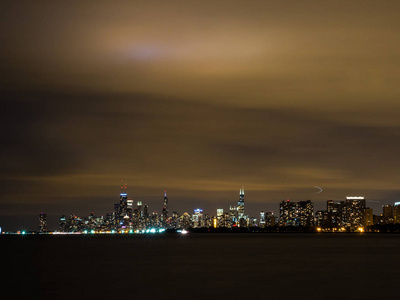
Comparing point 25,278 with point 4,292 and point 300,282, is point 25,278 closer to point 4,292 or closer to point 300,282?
point 4,292

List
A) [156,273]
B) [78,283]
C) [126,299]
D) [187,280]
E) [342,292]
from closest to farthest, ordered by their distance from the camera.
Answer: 1. [126,299]
2. [342,292]
3. [78,283]
4. [187,280]
5. [156,273]

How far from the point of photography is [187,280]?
7206 cm

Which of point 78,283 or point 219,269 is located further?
point 219,269

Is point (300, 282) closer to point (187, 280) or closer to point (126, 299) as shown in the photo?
point (187, 280)

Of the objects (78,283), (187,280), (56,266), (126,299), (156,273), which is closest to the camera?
(126,299)

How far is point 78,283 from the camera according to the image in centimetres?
6738

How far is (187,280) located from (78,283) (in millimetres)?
13555

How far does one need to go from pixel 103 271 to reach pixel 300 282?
101 feet

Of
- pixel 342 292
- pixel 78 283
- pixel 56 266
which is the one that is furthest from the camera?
pixel 56 266

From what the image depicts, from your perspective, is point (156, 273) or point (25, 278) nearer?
point (25, 278)

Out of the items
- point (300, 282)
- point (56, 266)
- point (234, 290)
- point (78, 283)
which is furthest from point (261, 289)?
point (56, 266)

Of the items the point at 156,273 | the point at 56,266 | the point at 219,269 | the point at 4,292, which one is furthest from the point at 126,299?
the point at 56,266

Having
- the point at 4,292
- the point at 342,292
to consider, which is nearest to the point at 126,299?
the point at 4,292

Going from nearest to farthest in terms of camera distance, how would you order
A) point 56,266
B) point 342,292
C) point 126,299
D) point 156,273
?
point 126,299 → point 342,292 → point 156,273 → point 56,266
